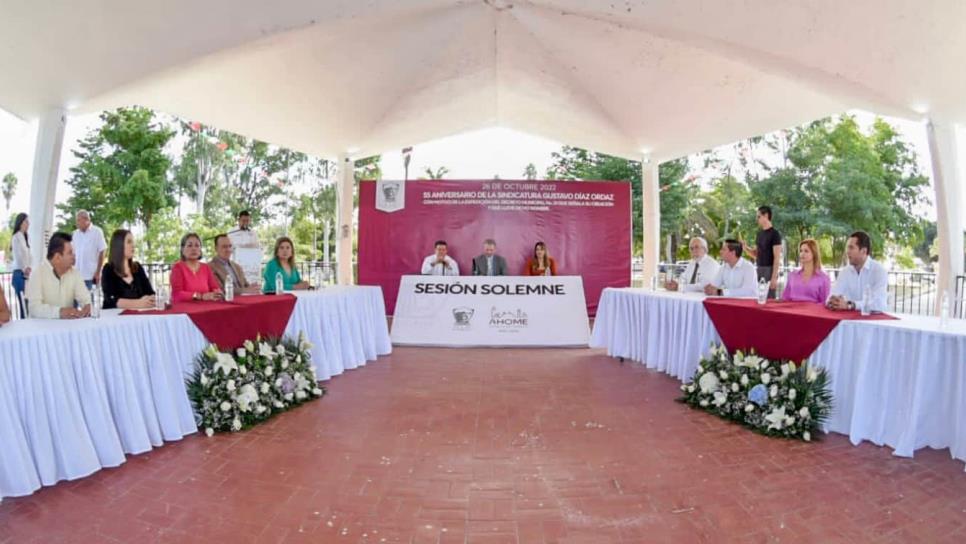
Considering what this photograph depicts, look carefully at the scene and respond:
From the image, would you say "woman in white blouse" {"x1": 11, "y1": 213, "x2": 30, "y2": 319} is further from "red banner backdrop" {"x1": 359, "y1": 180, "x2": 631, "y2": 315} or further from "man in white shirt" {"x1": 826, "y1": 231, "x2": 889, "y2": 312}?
"man in white shirt" {"x1": 826, "y1": 231, "x2": 889, "y2": 312}

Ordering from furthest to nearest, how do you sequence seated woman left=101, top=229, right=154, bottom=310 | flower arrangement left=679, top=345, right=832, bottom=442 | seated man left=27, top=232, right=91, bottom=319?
1. seated woman left=101, top=229, right=154, bottom=310
2. flower arrangement left=679, top=345, right=832, bottom=442
3. seated man left=27, top=232, right=91, bottom=319

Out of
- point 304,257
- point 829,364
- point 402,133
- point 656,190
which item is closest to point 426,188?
point 402,133

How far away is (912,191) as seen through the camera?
39.4 ft

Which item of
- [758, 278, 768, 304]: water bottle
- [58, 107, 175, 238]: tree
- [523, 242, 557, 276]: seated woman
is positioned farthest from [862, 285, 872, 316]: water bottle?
[58, 107, 175, 238]: tree

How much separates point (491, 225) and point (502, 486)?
6814 millimetres

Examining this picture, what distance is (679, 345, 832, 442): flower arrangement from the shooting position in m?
3.10

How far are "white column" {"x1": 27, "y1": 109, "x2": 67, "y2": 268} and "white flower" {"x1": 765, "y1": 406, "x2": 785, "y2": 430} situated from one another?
642cm

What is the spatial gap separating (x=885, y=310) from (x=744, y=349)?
861 millimetres

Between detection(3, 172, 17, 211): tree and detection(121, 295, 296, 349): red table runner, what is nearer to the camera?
detection(121, 295, 296, 349): red table runner

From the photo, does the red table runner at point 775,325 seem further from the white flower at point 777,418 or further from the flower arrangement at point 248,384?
A: the flower arrangement at point 248,384

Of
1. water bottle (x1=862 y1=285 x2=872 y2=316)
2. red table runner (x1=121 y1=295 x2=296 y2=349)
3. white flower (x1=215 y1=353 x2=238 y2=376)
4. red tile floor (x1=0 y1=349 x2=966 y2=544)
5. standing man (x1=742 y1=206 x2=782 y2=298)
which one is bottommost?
red tile floor (x1=0 y1=349 x2=966 y2=544)

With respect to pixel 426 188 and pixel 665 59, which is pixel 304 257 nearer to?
pixel 426 188

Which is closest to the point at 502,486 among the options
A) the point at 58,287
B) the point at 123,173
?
the point at 58,287

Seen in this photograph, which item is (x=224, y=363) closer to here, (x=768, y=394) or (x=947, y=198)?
(x=768, y=394)
